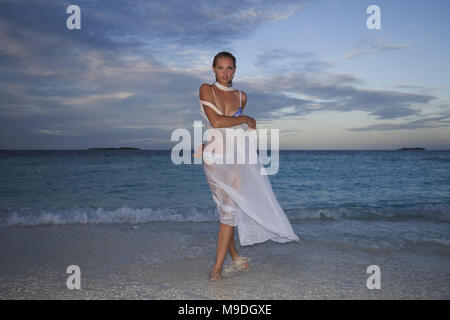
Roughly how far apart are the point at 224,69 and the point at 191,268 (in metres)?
2.36

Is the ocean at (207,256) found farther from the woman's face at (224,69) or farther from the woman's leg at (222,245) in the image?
the woman's face at (224,69)

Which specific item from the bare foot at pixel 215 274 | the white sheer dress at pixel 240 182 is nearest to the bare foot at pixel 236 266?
the bare foot at pixel 215 274

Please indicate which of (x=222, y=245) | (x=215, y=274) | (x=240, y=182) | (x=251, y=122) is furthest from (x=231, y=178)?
(x=215, y=274)

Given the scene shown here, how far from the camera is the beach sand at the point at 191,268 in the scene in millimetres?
3016

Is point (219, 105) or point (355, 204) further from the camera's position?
point (355, 204)

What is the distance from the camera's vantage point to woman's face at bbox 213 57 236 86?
3170 mm

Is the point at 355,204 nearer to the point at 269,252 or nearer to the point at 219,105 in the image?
the point at 269,252

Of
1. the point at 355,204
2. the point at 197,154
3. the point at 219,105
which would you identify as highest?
the point at 219,105

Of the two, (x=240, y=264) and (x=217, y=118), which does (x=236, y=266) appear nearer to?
(x=240, y=264)

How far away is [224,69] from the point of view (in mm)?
3184

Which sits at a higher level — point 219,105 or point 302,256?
point 219,105
